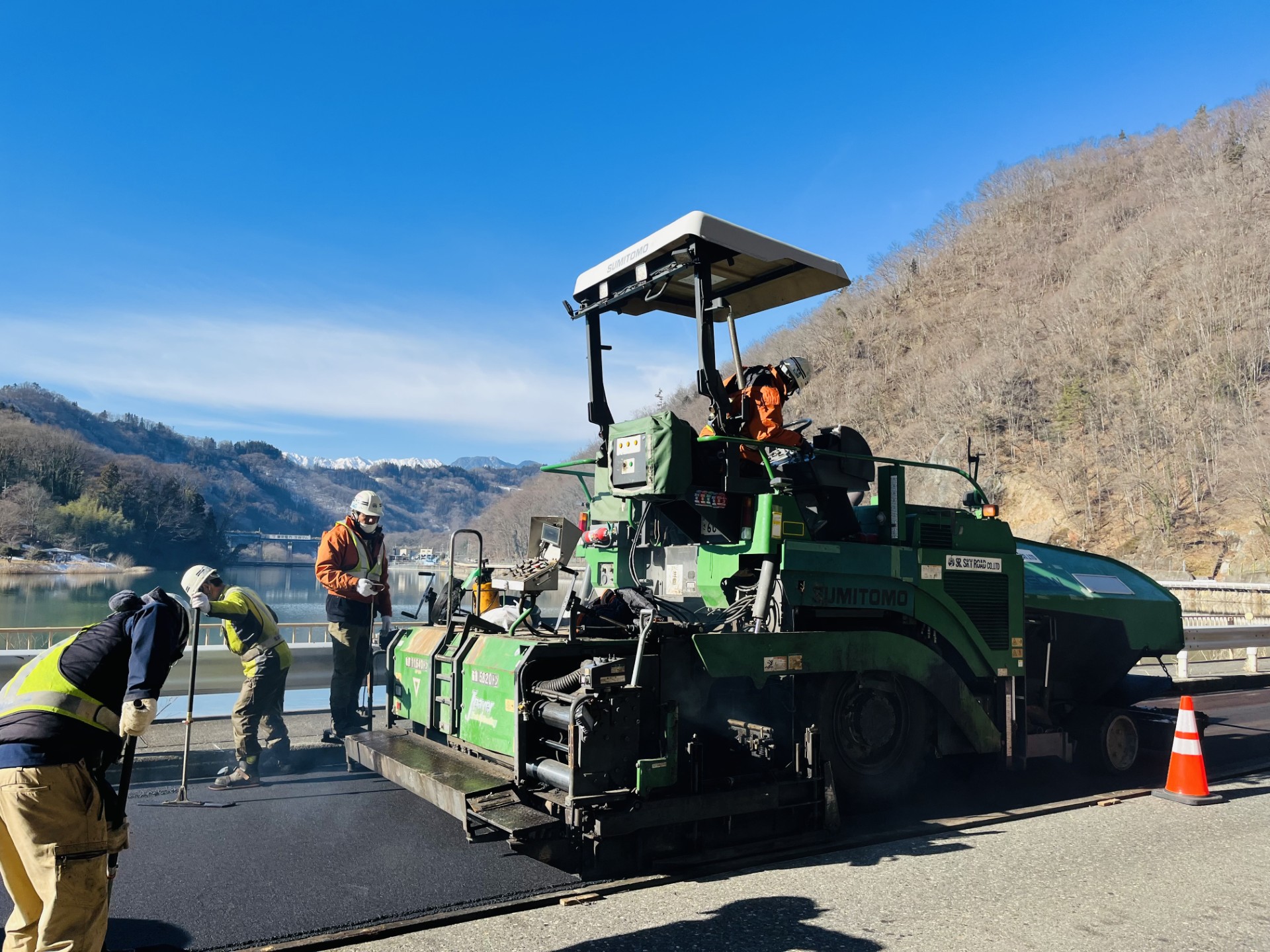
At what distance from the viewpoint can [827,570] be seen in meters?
5.68

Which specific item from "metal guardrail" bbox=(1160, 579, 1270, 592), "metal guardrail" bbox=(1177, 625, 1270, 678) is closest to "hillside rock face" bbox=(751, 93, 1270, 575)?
"metal guardrail" bbox=(1160, 579, 1270, 592)

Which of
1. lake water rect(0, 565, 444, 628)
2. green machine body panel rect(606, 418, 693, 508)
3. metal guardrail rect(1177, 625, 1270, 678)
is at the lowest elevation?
lake water rect(0, 565, 444, 628)

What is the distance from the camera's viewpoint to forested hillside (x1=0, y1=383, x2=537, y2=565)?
225ft

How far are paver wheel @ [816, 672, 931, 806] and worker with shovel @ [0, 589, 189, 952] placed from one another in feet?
12.4

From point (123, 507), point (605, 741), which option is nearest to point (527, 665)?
point (605, 741)

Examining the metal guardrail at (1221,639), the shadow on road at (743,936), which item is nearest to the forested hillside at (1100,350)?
the metal guardrail at (1221,639)

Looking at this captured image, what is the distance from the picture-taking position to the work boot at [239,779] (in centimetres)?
638

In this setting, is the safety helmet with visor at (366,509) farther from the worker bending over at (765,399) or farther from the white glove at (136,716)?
the white glove at (136,716)

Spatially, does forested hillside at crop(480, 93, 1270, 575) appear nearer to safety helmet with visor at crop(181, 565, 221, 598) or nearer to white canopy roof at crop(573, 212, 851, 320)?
white canopy roof at crop(573, 212, 851, 320)

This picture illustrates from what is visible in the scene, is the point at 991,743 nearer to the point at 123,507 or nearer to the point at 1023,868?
the point at 1023,868

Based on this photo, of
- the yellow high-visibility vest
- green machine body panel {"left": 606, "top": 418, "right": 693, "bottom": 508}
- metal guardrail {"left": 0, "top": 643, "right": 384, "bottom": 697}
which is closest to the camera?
the yellow high-visibility vest

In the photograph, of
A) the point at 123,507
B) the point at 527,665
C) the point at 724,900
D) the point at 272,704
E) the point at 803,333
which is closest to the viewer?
the point at 724,900

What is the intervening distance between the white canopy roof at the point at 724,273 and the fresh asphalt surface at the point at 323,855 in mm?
3685

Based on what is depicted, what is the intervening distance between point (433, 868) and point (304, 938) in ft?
3.36
